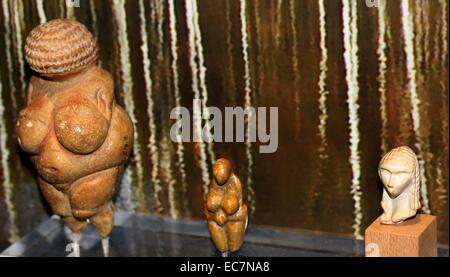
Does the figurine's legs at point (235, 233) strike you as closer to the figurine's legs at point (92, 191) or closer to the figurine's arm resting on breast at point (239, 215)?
the figurine's arm resting on breast at point (239, 215)

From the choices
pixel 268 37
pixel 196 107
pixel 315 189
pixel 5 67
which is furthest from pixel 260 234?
pixel 5 67

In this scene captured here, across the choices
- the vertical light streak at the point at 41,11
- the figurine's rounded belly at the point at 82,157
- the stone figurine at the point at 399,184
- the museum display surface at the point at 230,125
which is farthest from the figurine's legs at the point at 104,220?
the stone figurine at the point at 399,184

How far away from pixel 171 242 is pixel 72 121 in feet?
1.46

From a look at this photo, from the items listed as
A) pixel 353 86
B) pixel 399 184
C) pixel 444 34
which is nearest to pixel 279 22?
pixel 353 86

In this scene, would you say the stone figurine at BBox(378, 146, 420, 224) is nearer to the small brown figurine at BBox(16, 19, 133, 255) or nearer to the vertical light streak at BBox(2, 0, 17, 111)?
the small brown figurine at BBox(16, 19, 133, 255)

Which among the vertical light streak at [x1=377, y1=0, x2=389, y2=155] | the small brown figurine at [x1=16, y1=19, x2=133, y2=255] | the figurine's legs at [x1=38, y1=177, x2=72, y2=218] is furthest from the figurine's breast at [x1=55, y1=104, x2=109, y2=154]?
the vertical light streak at [x1=377, y1=0, x2=389, y2=155]

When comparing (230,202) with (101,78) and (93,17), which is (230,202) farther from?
(93,17)

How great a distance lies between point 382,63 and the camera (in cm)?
193

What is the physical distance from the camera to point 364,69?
1940mm

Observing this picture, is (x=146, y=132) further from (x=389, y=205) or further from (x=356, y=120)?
(x=389, y=205)

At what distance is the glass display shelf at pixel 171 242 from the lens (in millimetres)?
2021

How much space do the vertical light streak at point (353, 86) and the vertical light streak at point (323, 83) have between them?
0.04 meters

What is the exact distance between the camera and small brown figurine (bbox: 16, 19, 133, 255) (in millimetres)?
1808

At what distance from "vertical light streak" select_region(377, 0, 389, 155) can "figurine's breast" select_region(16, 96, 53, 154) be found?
680mm
